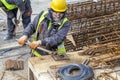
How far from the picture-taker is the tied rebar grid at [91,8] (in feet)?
27.1

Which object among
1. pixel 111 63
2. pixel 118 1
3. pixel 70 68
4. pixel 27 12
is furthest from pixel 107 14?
pixel 70 68

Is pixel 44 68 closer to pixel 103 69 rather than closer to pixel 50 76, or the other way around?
pixel 50 76

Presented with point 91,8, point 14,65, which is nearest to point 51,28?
point 14,65

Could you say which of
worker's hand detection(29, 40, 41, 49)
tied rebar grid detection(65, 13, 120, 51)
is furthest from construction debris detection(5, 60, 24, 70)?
worker's hand detection(29, 40, 41, 49)

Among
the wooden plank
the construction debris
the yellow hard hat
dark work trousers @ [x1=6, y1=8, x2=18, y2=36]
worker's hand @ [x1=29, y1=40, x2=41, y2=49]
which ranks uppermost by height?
the yellow hard hat

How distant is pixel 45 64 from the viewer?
5.84m

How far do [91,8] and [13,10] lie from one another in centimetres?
237

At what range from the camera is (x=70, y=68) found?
17.6 feet

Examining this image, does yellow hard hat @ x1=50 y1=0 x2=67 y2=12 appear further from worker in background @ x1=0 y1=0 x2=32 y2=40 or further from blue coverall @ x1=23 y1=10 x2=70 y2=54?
worker in background @ x1=0 y1=0 x2=32 y2=40

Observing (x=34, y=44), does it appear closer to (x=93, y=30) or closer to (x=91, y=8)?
(x=93, y=30)

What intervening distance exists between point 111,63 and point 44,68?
1250 mm

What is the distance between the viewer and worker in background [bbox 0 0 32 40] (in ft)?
28.7

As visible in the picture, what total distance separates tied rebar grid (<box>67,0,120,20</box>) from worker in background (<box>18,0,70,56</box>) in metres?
1.98

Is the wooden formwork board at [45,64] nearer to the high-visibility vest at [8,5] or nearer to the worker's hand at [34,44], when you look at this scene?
the worker's hand at [34,44]
